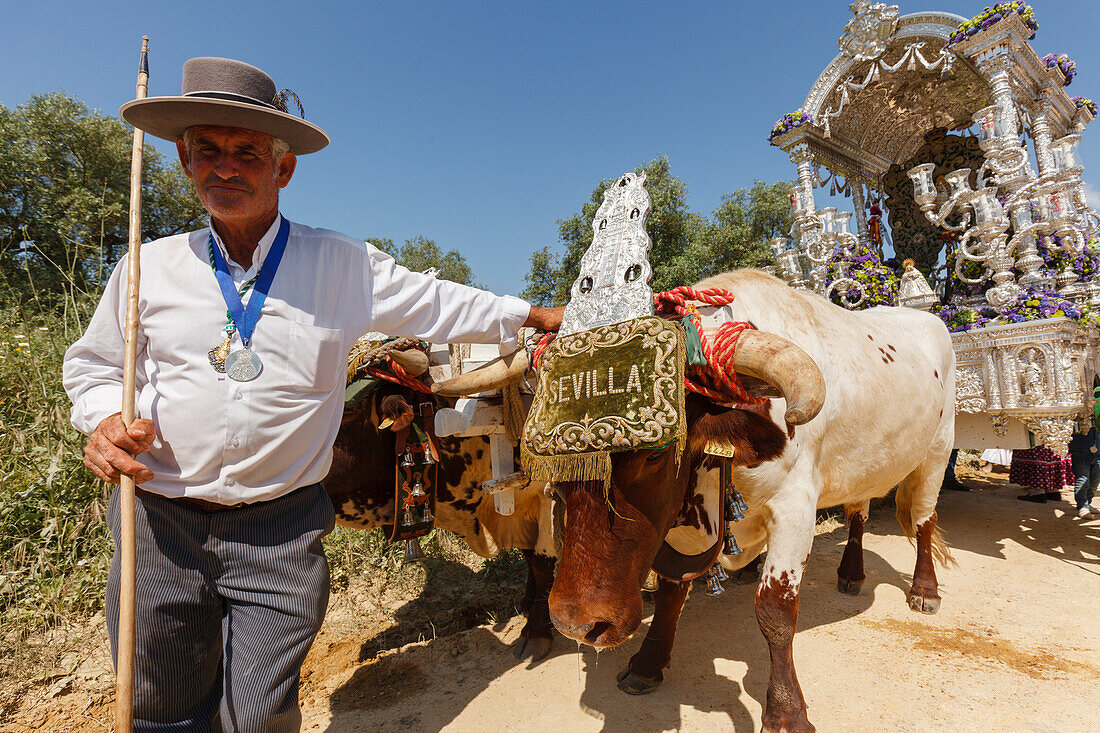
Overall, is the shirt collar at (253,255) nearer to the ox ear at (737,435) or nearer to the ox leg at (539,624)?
the ox ear at (737,435)

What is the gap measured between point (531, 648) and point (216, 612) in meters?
2.24

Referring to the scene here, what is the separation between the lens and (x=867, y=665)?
10.6ft

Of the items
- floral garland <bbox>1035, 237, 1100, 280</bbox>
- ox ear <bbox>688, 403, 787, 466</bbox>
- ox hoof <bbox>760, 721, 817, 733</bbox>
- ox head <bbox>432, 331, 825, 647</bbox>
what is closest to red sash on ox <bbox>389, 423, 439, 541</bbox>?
ox head <bbox>432, 331, 825, 647</bbox>

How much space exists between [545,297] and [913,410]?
55.3ft

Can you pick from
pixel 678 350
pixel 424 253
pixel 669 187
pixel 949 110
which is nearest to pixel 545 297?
pixel 669 187

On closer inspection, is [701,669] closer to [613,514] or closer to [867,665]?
[867,665]

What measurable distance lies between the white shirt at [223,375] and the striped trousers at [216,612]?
0.42 feet

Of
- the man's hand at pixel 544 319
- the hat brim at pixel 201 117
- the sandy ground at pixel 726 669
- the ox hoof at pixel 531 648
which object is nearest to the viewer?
the hat brim at pixel 201 117

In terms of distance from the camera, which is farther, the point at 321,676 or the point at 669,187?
the point at 669,187

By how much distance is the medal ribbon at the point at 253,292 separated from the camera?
64.6 inches

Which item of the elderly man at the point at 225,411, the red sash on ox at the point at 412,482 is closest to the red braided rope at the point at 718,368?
the red sash on ox at the point at 412,482

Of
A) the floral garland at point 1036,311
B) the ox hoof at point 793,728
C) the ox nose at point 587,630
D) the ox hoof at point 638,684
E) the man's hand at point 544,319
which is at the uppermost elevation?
the floral garland at point 1036,311

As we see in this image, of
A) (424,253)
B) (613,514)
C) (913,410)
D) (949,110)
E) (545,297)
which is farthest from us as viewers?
(424,253)

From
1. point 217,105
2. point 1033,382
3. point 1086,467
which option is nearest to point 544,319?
point 217,105
